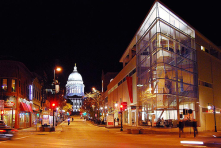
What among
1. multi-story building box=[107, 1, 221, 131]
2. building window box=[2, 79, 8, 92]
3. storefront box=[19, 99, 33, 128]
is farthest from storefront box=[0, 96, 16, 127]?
multi-story building box=[107, 1, 221, 131]

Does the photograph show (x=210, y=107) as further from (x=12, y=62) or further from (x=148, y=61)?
(x=12, y=62)

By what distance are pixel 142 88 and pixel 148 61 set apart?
208 inches

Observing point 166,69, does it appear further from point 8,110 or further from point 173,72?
Result: point 8,110

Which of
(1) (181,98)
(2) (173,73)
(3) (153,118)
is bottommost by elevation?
(3) (153,118)

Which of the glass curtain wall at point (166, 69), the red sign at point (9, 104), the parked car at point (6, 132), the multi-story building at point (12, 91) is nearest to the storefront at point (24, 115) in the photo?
the multi-story building at point (12, 91)

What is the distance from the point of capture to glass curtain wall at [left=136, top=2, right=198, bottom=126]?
127ft

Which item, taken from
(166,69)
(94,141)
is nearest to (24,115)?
(166,69)

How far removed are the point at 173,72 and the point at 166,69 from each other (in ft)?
5.00

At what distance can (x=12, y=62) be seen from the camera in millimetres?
44219

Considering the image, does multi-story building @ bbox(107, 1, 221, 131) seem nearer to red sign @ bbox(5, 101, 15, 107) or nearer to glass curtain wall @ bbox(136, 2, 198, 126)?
glass curtain wall @ bbox(136, 2, 198, 126)

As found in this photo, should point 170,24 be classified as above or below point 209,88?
above

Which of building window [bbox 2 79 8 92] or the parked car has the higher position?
building window [bbox 2 79 8 92]

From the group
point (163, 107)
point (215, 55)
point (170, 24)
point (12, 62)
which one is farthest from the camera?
point (215, 55)

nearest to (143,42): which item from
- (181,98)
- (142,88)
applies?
(142,88)
